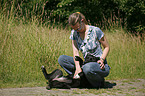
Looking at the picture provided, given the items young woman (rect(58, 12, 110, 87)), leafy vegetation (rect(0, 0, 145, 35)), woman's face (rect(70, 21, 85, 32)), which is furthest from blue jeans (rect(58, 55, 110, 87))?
leafy vegetation (rect(0, 0, 145, 35))

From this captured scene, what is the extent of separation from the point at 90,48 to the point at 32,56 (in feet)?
6.03

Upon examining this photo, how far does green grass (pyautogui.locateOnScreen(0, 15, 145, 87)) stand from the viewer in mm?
4236

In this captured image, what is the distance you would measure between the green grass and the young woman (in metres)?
1.04

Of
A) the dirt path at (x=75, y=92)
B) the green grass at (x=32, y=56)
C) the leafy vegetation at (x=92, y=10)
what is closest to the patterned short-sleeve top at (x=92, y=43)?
the dirt path at (x=75, y=92)

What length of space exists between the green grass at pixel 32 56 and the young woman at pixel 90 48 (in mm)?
1043

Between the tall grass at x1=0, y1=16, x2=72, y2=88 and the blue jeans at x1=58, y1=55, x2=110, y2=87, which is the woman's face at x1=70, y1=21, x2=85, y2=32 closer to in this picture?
the blue jeans at x1=58, y1=55, x2=110, y2=87

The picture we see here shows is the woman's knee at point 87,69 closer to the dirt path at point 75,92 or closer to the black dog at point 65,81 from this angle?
the black dog at point 65,81

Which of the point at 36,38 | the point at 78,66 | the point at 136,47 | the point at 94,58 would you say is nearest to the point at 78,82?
the point at 78,66

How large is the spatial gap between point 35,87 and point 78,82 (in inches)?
30.8

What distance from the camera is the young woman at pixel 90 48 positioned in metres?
3.31

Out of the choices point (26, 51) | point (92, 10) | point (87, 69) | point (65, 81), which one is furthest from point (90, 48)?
point (92, 10)

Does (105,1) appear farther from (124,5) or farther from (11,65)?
(11,65)

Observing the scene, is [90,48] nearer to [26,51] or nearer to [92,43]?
[92,43]

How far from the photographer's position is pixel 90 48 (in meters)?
3.42
